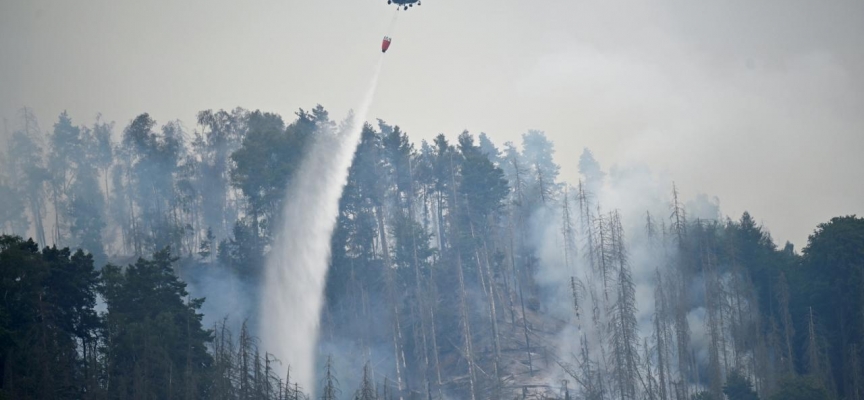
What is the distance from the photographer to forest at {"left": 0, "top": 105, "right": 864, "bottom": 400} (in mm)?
69062

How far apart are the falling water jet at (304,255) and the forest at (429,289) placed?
100 cm

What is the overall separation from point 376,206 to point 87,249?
99.3 ft

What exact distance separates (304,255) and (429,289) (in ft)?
36.5

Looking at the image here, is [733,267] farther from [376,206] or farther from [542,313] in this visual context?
[376,206]

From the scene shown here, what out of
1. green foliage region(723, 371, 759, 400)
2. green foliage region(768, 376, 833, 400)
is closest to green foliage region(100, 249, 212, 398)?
green foliage region(723, 371, 759, 400)

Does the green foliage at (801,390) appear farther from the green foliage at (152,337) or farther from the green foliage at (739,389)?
the green foliage at (152,337)

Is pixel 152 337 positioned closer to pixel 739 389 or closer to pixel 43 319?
pixel 43 319

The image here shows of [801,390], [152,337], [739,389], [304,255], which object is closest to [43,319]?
[152,337]

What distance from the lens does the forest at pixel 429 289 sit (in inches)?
2719

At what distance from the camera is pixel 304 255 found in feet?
302

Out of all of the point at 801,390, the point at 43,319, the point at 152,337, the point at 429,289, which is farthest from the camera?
the point at 429,289

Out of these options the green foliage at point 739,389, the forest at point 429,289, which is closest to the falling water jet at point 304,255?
the forest at point 429,289

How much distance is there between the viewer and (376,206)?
97.6 meters

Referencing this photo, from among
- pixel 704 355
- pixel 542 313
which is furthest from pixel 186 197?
pixel 704 355
